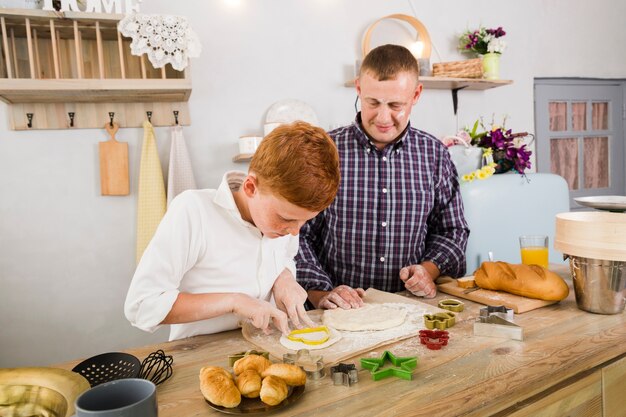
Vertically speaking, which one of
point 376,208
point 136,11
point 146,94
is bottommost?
point 376,208

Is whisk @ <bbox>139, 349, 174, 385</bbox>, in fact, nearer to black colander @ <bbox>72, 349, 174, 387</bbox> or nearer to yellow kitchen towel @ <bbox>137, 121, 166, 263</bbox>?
black colander @ <bbox>72, 349, 174, 387</bbox>

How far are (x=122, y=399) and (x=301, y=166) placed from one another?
1.90 ft

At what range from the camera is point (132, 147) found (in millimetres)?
2844

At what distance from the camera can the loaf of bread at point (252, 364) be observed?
103cm

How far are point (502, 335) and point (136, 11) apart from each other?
2.29 m

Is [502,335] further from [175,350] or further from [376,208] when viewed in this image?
[376,208]

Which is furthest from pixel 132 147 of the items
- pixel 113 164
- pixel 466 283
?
pixel 466 283

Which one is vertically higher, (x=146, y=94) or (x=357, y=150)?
(x=146, y=94)

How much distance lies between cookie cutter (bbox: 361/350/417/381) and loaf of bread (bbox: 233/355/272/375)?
0.22 m

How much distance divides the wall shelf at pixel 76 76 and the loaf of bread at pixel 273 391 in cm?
191

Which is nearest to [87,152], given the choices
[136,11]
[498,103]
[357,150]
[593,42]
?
[136,11]

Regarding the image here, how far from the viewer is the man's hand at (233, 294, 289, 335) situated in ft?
4.11

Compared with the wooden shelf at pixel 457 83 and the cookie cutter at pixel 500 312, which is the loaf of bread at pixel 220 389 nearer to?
the cookie cutter at pixel 500 312

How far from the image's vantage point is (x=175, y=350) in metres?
1.29
